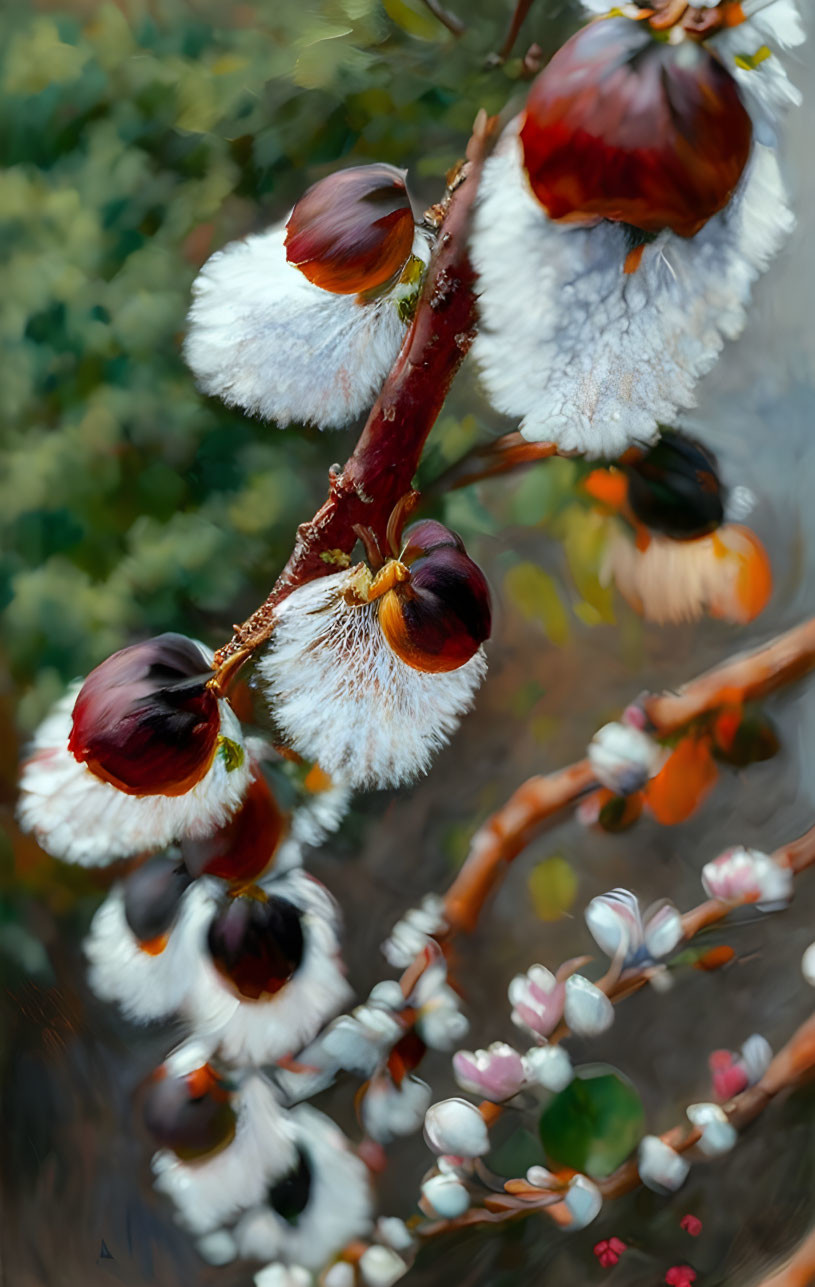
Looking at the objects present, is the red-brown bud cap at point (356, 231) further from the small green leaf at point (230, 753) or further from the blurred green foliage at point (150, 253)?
the small green leaf at point (230, 753)

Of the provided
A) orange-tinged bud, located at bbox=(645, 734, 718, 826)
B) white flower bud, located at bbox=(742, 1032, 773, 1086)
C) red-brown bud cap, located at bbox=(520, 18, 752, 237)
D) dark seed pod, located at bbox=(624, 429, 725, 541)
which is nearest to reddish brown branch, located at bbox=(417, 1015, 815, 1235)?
white flower bud, located at bbox=(742, 1032, 773, 1086)

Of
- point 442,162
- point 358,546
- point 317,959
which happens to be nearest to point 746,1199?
point 317,959

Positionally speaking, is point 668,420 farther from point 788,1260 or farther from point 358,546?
point 788,1260

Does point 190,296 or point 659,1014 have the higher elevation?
point 190,296

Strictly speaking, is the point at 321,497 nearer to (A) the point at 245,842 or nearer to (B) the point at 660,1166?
(A) the point at 245,842

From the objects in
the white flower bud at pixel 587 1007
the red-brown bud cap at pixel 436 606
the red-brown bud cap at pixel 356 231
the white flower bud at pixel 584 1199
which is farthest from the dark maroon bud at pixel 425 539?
the white flower bud at pixel 584 1199

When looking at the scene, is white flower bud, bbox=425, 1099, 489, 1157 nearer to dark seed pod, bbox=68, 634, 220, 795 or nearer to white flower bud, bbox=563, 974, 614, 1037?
white flower bud, bbox=563, 974, 614, 1037
